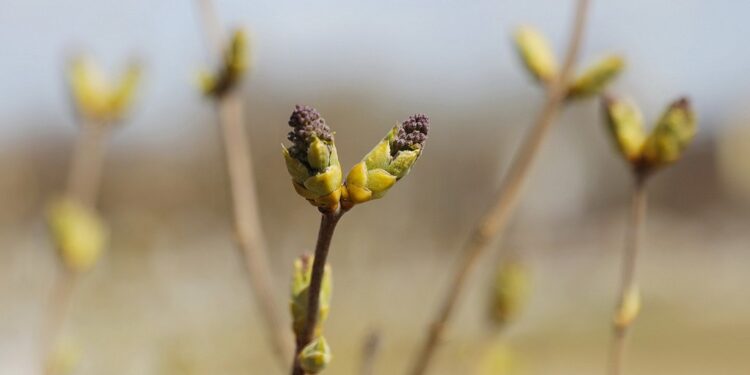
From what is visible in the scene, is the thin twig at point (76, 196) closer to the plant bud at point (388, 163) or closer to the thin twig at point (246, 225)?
the thin twig at point (246, 225)

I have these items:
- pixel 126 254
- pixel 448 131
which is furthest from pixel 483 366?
pixel 448 131

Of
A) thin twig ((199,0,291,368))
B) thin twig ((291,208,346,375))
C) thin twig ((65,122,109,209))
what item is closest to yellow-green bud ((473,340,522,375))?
thin twig ((199,0,291,368))

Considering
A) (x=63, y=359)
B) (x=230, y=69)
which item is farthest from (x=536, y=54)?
(x=63, y=359)

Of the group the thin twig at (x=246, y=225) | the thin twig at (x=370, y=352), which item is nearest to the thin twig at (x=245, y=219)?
the thin twig at (x=246, y=225)

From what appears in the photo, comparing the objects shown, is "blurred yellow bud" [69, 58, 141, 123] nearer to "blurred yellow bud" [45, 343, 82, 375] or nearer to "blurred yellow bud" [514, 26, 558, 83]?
"blurred yellow bud" [45, 343, 82, 375]

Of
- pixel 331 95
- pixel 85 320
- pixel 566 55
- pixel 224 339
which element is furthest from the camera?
pixel 331 95

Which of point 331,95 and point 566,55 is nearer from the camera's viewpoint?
point 566,55

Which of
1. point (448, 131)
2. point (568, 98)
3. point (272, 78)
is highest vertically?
point (568, 98)

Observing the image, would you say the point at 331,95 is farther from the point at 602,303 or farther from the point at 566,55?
the point at 566,55
